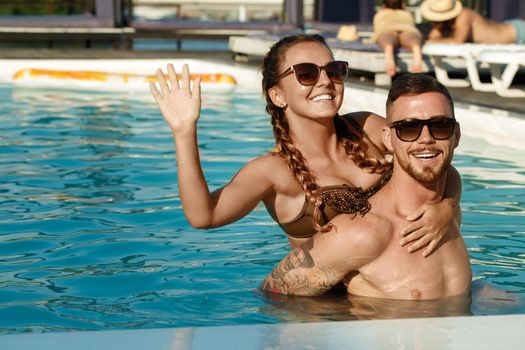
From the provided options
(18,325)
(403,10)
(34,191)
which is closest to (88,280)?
(18,325)

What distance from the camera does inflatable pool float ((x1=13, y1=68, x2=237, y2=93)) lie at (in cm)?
1372

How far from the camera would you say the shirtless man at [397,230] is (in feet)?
11.6

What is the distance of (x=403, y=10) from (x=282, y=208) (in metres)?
8.65

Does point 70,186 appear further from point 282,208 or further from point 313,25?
point 313,25

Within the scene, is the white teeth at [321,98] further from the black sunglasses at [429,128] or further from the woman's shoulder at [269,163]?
the black sunglasses at [429,128]

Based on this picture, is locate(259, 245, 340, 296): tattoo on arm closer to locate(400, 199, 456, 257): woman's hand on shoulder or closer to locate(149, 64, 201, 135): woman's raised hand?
locate(400, 199, 456, 257): woman's hand on shoulder

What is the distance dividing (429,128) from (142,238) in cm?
281

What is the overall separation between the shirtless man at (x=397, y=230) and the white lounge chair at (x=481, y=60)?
21.4 ft

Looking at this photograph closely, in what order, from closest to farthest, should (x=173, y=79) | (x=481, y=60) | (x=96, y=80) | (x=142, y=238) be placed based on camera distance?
(x=173, y=79) < (x=142, y=238) < (x=481, y=60) < (x=96, y=80)

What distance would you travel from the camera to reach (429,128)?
351 cm

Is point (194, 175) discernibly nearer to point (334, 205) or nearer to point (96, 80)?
point (334, 205)

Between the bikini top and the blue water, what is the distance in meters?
0.31

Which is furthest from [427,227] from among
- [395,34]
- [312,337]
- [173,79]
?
[395,34]

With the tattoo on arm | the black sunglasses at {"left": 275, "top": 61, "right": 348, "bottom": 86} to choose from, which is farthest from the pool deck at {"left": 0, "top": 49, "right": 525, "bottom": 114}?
the tattoo on arm
